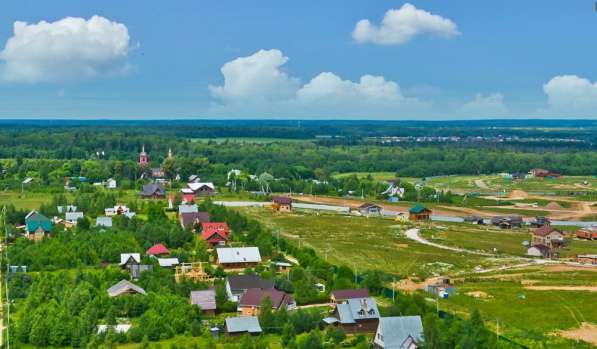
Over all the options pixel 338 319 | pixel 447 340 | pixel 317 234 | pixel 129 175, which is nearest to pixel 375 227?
pixel 317 234

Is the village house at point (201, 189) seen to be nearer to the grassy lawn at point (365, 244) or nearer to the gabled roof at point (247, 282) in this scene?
the grassy lawn at point (365, 244)

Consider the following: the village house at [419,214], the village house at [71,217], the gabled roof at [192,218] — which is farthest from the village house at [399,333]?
the village house at [419,214]

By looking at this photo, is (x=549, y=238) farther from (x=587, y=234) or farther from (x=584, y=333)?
(x=584, y=333)

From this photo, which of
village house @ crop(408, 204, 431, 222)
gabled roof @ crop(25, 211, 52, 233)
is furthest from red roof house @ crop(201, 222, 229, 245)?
village house @ crop(408, 204, 431, 222)

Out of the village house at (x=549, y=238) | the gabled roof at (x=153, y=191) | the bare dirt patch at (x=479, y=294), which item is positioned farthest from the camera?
the gabled roof at (x=153, y=191)

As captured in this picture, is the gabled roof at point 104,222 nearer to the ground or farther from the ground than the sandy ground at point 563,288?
farther from the ground
